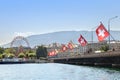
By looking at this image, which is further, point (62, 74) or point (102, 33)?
point (102, 33)

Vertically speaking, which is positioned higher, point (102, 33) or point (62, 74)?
point (102, 33)

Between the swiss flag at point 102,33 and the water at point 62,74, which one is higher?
the swiss flag at point 102,33

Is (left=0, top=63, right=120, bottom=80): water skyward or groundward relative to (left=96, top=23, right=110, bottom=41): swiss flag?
groundward

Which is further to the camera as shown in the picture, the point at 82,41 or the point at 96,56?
the point at 82,41

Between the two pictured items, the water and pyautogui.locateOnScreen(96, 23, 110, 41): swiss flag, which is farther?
pyautogui.locateOnScreen(96, 23, 110, 41): swiss flag

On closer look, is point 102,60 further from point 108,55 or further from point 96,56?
point 108,55

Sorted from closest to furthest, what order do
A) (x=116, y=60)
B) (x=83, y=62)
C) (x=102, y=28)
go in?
1. (x=102, y=28)
2. (x=116, y=60)
3. (x=83, y=62)

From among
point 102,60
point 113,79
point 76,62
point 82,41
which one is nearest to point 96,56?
point 102,60

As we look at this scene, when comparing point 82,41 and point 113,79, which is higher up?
point 82,41

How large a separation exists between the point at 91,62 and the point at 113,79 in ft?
303

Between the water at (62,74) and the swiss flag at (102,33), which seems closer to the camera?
the water at (62,74)

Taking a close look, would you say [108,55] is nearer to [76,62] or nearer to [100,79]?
[100,79]

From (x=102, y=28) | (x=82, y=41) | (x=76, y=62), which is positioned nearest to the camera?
(x=102, y=28)

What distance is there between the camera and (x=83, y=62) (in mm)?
161625
